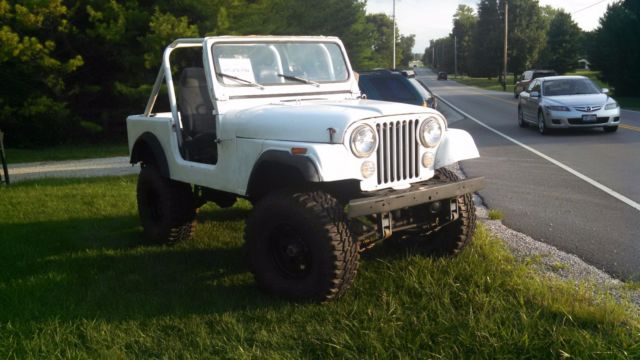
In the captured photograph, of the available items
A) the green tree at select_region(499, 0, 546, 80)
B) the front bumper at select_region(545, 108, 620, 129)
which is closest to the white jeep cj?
the front bumper at select_region(545, 108, 620, 129)

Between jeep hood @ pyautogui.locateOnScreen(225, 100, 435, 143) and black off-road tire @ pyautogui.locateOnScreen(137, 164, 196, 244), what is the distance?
1404 mm

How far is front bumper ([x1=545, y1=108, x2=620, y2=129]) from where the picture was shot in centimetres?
1504

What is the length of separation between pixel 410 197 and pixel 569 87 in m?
13.8

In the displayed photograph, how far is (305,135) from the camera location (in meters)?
4.35

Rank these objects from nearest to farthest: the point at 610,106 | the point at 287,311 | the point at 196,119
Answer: the point at 287,311 < the point at 196,119 < the point at 610,106

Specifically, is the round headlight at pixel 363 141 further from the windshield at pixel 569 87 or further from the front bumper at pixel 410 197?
the windshield at pixel 569 87

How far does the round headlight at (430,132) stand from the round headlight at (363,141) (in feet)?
1.70

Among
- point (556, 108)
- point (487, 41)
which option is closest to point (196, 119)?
point (556, 108)

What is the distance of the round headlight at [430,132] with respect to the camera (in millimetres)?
4688

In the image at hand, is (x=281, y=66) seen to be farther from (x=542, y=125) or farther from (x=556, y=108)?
(x=542, y=125)

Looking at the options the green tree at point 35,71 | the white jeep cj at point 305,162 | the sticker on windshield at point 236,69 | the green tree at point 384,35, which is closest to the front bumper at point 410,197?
the white jeep cj at point 305,162

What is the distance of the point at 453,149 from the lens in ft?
15.8

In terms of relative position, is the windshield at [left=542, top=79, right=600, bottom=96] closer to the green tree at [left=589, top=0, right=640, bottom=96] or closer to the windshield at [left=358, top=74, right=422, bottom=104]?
the windshield at [left=358, top=74, right=422, bottom=104]

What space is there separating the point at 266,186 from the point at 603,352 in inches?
102
